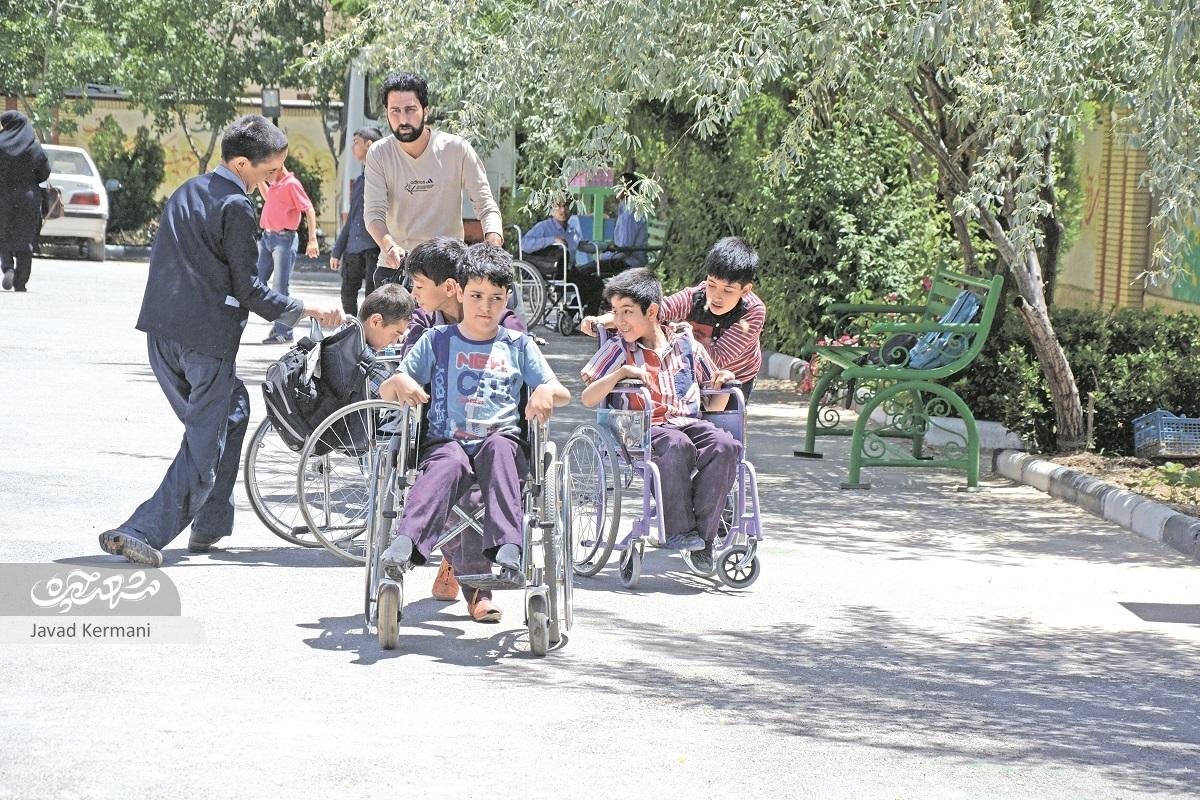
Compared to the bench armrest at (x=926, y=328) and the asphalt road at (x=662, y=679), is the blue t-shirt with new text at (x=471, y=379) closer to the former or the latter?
the asphalt road at (x=662, y=679)

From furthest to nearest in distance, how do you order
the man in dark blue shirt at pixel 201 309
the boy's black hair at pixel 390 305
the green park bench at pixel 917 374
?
1. the green park bench at pixel 917 374
2. the boy's black hair at pixel 390 305
3. the man in dark blue shirt at pixel 201 309

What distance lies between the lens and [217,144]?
45281 millimetres

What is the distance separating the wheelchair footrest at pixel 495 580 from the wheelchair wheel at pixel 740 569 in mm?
1584

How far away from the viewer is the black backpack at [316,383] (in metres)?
8.30

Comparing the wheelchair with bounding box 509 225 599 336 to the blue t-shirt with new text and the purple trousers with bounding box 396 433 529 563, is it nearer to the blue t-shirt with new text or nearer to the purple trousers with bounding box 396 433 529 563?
the blue t-shirt with new text

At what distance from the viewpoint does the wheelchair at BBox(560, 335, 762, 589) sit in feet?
26.2

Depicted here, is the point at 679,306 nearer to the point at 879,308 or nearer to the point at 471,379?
the point at 471,379

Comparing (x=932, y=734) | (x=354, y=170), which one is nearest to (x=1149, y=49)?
(x=932, y=734)

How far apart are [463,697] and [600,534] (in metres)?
2.12

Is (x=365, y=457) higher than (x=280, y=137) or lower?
lower

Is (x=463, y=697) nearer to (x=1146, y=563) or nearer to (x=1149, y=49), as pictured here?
(x=1146, y=563)

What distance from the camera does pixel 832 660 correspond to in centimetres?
688

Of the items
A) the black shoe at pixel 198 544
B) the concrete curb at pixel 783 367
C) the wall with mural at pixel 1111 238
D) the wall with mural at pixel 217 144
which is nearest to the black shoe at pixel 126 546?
the black shoe at pixel 198 544

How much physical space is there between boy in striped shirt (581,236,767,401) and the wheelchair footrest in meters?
2.47
